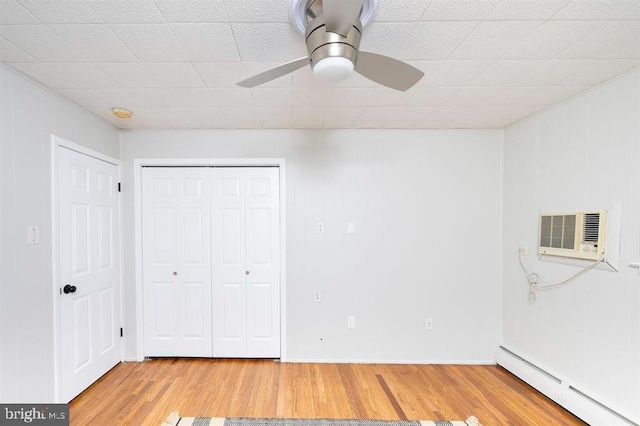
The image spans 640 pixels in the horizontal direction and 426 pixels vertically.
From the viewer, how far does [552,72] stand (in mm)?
1740

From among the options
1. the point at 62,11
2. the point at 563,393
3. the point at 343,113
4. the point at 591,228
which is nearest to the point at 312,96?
the point at 343,113

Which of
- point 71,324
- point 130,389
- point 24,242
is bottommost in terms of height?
point 130,389

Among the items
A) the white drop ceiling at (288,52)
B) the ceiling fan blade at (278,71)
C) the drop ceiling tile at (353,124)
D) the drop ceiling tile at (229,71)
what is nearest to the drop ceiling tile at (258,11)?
the white drop ceiling at (288,52)

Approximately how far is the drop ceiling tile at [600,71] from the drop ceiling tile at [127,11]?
97.2 inches

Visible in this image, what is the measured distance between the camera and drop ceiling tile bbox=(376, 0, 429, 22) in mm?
1184

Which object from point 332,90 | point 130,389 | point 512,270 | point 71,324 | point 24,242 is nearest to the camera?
point 24,242

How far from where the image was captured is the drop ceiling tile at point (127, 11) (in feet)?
3.92

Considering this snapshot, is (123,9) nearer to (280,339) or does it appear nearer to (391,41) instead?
(391,41)

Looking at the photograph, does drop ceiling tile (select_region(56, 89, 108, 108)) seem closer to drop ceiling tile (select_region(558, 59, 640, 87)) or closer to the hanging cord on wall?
drop ceiling tile (select_region(558, 59, 640, 87))

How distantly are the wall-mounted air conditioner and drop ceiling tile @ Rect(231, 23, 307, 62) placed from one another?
228cm

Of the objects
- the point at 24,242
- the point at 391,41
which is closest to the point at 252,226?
the point at 24,242

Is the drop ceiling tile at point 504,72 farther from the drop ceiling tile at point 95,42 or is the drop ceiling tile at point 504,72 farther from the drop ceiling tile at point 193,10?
the drop ceiling tile at point 95,42

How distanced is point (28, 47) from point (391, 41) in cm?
196

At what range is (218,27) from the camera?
1.33 m
